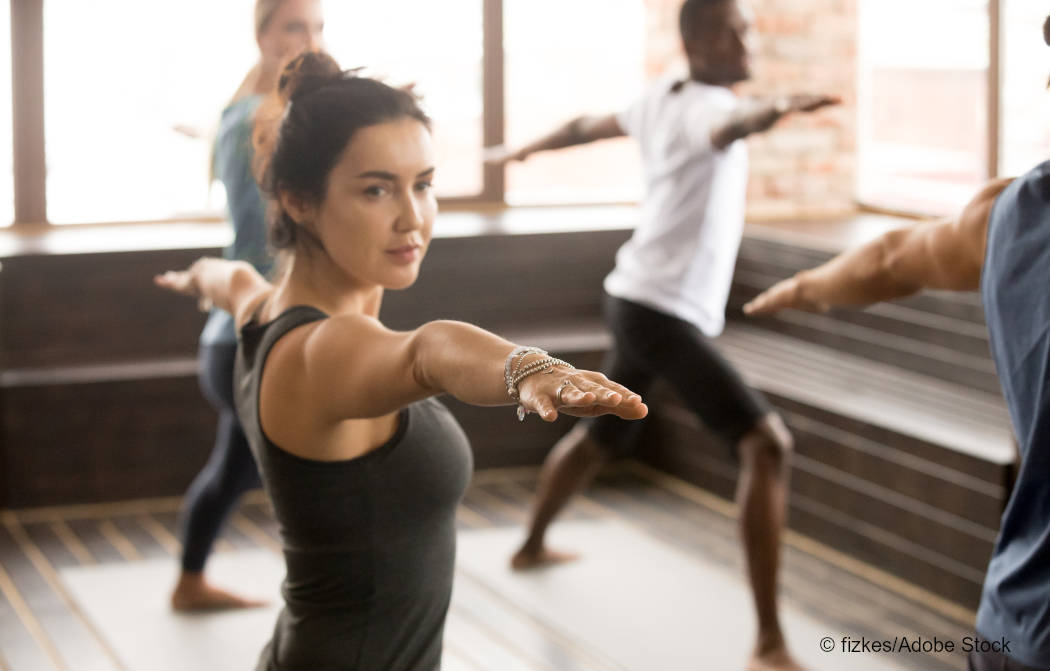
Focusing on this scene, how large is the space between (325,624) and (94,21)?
4.41m

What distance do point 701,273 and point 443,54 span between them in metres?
2.79

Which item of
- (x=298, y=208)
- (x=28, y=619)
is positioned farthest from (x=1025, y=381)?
(x=28, y=619)

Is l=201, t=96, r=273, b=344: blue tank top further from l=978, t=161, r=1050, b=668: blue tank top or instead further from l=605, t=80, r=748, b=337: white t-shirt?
l=978, t=161, r=1050, b=668: blue tank top

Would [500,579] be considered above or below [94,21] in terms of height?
below

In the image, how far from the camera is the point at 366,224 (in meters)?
1.63

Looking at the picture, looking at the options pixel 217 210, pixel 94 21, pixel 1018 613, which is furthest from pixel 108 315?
pixel 1018 613

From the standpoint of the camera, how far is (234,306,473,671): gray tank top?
1.62 metres

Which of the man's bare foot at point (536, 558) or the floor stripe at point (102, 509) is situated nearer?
the man's bare foot at point (536, 558)

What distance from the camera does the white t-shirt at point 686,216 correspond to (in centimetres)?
353

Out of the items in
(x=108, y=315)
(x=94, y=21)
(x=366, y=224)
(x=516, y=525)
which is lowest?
(x=516, y=525)

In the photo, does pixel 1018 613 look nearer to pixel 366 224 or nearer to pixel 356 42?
pixel 366 224

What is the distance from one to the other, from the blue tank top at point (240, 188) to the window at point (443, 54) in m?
2.74

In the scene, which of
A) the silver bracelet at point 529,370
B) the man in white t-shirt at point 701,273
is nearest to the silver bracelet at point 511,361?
the silver bracelet at point 529,370

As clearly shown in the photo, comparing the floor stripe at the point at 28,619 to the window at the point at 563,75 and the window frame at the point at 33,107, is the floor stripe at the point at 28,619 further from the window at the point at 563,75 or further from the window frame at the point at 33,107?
the window at the point at 563,75
